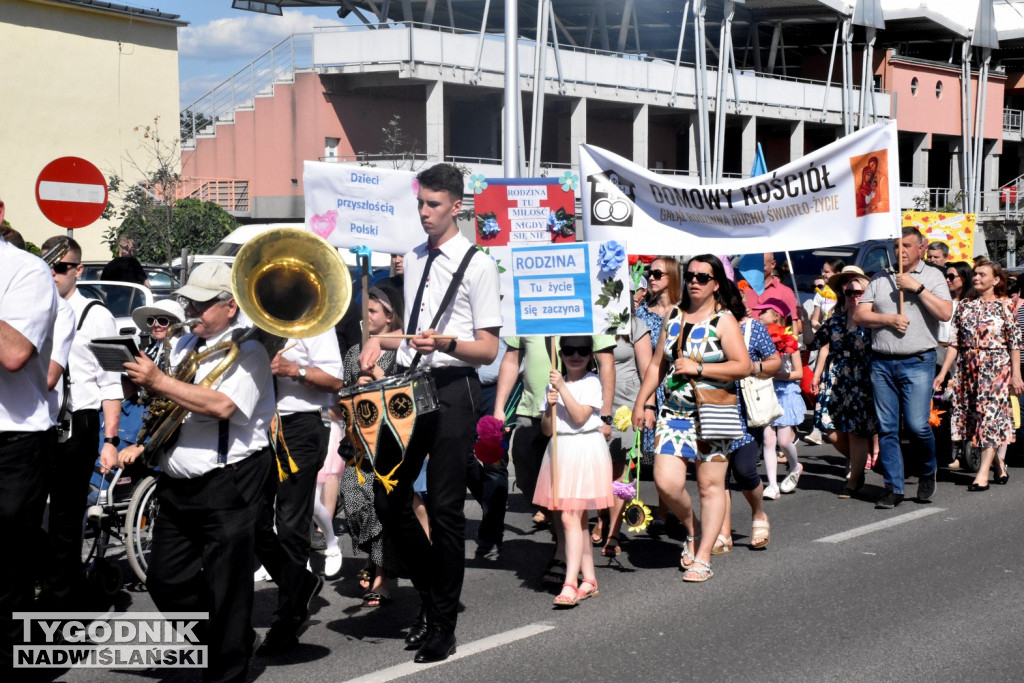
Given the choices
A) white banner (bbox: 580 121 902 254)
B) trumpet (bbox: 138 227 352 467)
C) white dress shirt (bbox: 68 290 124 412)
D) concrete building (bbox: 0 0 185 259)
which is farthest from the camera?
concrete building (bbox: 0 0 185 259)

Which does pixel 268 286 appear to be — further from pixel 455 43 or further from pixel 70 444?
pixel 455 43

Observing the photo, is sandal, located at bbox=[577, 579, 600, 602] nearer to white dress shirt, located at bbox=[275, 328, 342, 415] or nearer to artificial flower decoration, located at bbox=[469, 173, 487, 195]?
white dress shirt, located at bbox=[275, 328, 342, 415]

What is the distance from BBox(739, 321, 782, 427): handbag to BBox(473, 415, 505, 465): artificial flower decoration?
1888 millimetres

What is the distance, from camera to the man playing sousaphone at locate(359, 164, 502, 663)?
5680mm

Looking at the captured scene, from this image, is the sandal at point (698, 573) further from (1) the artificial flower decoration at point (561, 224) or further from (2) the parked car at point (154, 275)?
(2) the parked car at point (154, 275)

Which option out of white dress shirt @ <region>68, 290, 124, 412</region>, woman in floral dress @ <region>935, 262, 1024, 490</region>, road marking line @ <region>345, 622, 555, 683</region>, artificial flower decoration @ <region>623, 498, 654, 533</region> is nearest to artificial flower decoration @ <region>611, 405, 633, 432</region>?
artificial flower decoration @ <region>623, 498, 654, 533</region>

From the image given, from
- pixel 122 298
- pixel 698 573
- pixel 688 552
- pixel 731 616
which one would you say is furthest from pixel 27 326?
pixel 122 298

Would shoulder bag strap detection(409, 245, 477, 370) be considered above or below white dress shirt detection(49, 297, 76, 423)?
above

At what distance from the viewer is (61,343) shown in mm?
5977

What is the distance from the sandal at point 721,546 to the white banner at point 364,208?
10.1 feet

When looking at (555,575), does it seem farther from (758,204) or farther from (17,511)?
(758,204)

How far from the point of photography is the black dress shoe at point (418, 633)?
590 centimetres

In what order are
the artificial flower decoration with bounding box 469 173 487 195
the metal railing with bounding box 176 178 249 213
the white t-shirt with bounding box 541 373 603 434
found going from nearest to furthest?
the white t-shirt with bounding box 541 373 603 434
the artificial flower decoration with bounding box 469 173 487 195
the metal railing with bounding box 176 178 249 213

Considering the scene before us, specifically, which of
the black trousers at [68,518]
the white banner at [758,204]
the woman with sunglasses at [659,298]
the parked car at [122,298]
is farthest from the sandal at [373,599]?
the parked car at [122,298]
